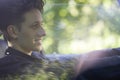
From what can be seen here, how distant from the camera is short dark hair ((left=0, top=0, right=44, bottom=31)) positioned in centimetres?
196

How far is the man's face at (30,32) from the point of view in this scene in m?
1.95

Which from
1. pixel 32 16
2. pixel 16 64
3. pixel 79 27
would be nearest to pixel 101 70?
pixel 16 64

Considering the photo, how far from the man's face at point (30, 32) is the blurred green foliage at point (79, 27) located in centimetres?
105

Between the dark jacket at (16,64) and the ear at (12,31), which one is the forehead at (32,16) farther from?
the dark jacket at (16,64)

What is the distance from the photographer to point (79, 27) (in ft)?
10.1

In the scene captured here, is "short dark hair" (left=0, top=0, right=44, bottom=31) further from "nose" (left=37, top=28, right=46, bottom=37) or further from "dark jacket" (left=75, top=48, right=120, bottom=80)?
"dark jacket" (left=75, top=48, right=120, bottom=80)

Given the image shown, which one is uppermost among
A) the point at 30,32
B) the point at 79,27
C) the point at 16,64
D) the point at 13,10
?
the point at 79,27

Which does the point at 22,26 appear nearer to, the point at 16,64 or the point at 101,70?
the point at 16,64

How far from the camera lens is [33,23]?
1955 mm

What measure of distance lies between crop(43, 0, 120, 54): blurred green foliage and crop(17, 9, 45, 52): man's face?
105 cm

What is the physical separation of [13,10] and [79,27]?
122 centimetres

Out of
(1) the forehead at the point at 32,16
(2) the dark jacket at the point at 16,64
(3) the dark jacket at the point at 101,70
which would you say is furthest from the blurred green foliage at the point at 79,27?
(3) the dark jacket at the point at 101,70

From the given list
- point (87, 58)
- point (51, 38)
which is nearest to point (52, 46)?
point (51, 38)

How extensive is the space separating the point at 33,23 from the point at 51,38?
1177mm
